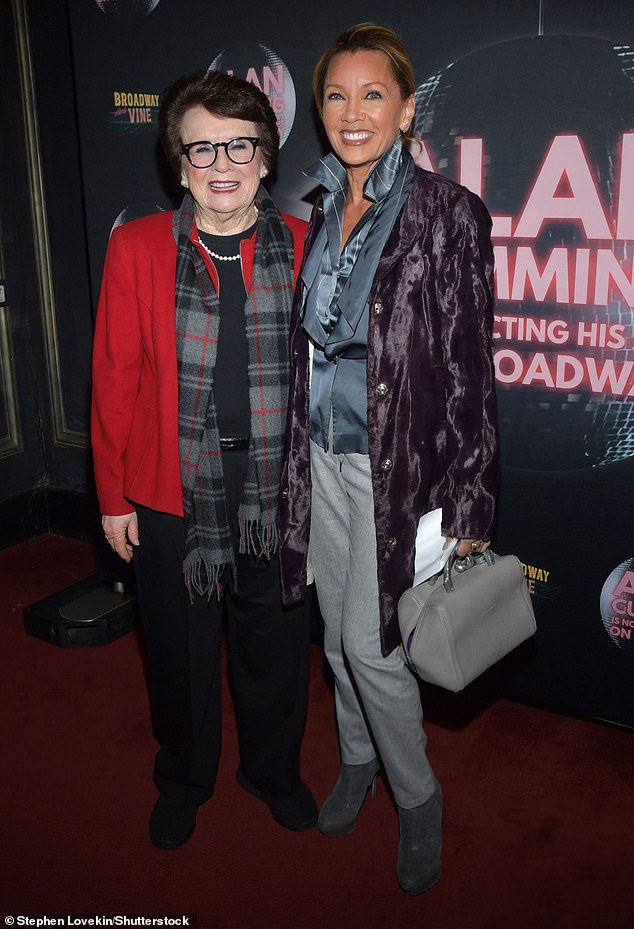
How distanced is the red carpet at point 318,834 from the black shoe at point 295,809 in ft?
0.09

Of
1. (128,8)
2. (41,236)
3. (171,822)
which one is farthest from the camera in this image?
(41,236)

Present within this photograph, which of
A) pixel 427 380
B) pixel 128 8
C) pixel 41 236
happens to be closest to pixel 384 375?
pixel 427 380

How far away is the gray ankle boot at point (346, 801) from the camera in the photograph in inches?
95.3

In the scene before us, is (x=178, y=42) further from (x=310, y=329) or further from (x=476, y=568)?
(x=476, y=568)

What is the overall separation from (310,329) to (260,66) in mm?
1276

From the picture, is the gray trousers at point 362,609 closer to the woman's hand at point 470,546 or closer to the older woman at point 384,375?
the older woman at point 384,375

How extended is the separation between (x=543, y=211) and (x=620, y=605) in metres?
1.15

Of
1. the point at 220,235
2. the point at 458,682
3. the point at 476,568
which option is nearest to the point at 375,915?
the point at 458,682

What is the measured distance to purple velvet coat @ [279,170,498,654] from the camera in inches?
76.2

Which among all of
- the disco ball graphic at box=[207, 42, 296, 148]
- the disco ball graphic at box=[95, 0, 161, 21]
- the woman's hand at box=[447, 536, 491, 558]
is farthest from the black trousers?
the disco ball graphic at box=[95, 0, 161, 21]

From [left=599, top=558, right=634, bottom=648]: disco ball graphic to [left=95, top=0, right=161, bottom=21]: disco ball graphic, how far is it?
2.33 meters

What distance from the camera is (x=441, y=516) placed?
212 centimetres

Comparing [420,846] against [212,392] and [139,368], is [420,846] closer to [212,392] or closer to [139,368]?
[212,392]

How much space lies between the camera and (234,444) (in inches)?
85.0
